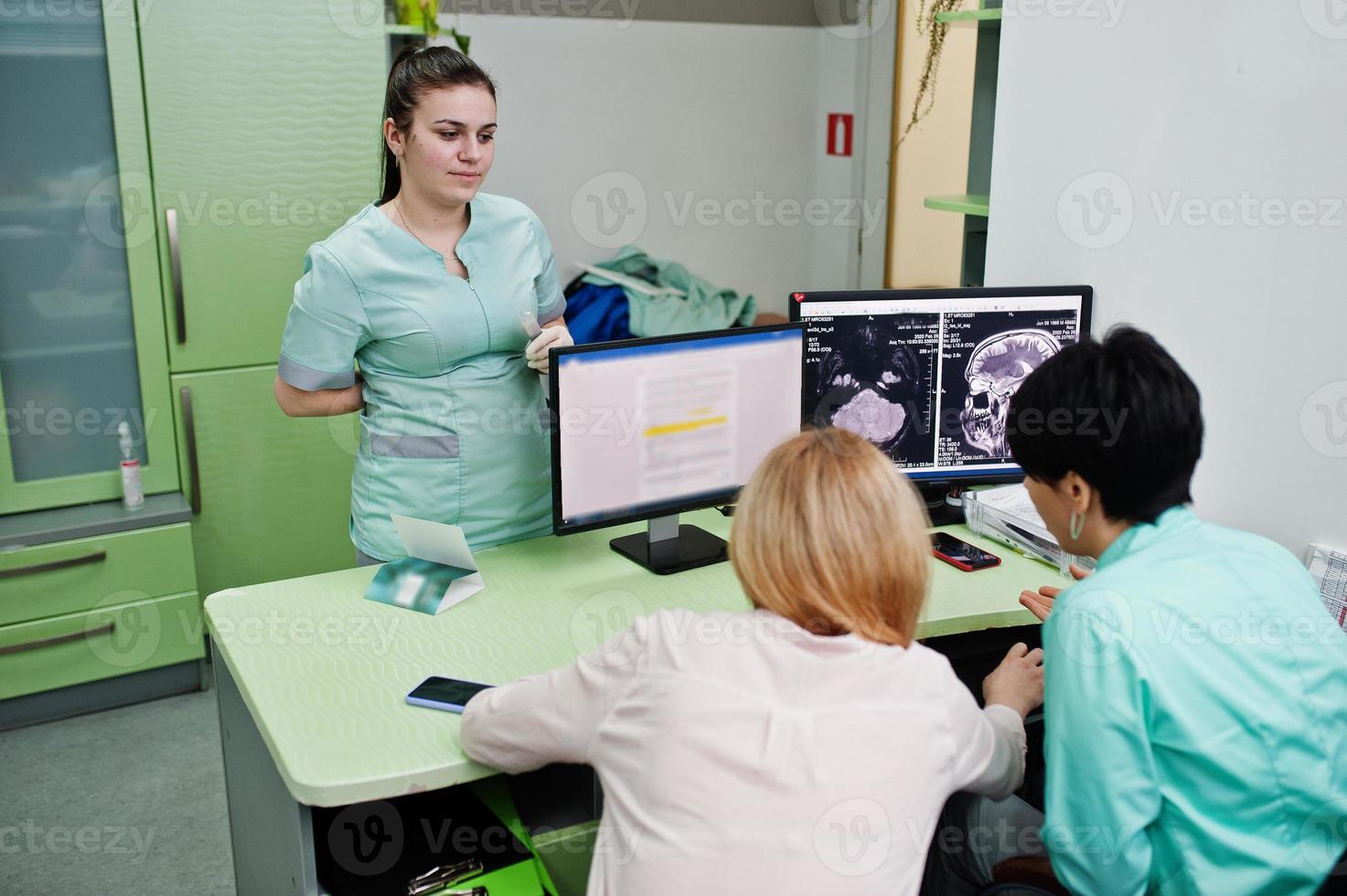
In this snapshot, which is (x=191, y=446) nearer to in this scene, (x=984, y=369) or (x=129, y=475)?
(x=129, y=475)

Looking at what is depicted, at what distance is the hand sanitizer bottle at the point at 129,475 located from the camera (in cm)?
298

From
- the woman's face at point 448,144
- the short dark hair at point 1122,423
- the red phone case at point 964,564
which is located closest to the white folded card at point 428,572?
the woman's face at point 448,144

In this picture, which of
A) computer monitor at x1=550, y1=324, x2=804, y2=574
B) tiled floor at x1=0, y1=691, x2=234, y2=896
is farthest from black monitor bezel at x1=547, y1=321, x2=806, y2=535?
tiled floor at x1=0, y1=691, x2=234, y2=896

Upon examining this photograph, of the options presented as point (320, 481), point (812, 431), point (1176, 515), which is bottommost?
point (320, 481)

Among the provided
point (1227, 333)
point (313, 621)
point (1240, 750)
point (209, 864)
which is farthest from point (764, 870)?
point (209, 864)

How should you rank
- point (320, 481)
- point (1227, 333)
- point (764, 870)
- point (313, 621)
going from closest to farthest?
point (764, 870) → point (313, 621) → point (1227, 333) → point (320, 481)

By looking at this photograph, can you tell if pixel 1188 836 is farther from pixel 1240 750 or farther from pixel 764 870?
pixel 764 870

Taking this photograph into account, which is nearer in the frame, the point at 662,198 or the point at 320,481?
the point at 320,481

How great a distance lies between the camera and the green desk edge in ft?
4.56

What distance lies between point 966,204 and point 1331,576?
3.57 feet

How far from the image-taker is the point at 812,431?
4.15 feet

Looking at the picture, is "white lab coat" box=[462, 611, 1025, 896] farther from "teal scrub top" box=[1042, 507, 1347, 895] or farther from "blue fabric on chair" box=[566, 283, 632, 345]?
"blue fabric on chair" box=[566, 283, 632, 345]

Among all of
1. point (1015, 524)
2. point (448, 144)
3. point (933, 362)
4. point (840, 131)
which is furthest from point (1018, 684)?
point (840, 131)

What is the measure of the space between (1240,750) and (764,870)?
57 cm
